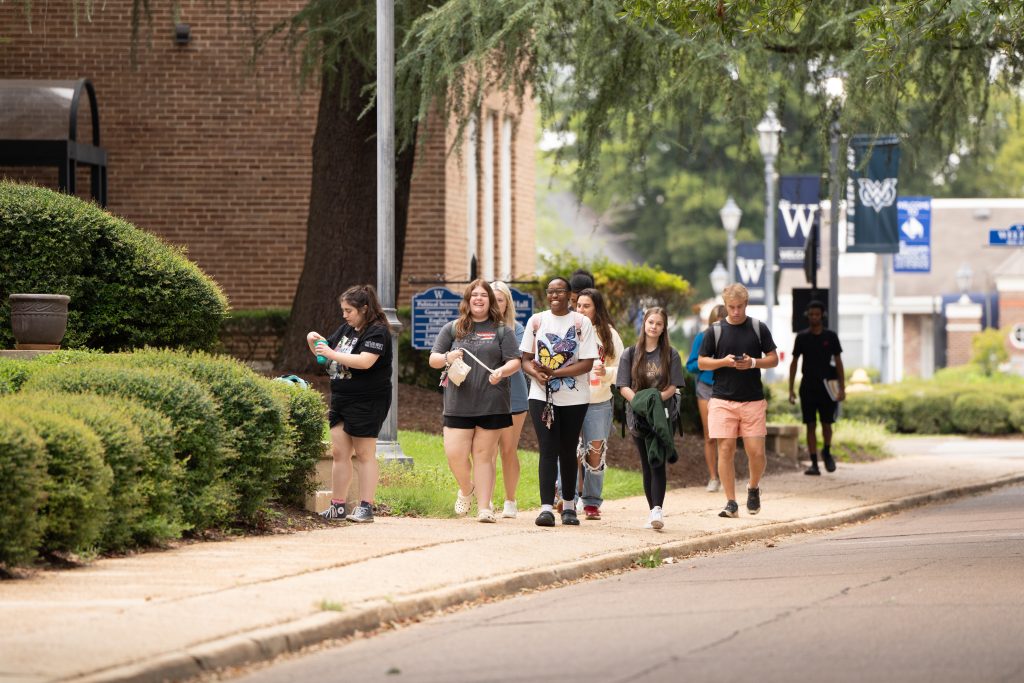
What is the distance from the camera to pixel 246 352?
76.3 feet

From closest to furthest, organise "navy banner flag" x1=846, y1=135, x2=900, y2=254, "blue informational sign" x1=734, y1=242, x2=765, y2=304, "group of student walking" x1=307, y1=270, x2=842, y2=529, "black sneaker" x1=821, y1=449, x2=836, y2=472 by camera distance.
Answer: "group of student walking" x1=307, y1=270, x2=842, y2=529 < "black sneaker" x1=821, y1=449, x2=836, y2=472 < "navy banner flag" x1=846, y1=135, x2=900, y2=254 < "blue informational sign" x1=734, y1=242, x2=765, y2=304

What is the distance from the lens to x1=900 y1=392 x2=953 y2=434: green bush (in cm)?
3278

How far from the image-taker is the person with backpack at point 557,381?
12.9 m

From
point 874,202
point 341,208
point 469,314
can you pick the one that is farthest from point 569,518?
point 874,202

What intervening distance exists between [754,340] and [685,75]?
3.70 meters

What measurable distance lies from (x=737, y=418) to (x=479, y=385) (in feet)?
8.57

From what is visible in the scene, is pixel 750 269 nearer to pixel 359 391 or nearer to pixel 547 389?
pixel 547 389

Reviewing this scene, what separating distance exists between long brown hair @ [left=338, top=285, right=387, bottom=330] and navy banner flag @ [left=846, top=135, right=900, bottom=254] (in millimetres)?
9252

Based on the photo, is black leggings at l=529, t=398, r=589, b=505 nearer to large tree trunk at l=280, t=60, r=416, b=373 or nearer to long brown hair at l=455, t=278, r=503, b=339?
long brown hair at l=455, t=278, r=503, b=339

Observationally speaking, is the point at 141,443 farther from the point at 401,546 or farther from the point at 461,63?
the point at 461,63

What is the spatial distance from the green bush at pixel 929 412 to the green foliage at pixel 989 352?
Answer: 35.1 ft

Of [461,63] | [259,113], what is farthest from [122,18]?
[461,63]

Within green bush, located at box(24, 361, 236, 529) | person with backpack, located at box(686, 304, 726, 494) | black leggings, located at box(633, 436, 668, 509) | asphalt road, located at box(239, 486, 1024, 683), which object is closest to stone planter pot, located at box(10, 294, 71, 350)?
green bush, located at box(24, 361, 236, 529)

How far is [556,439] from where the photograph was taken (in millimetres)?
13023
